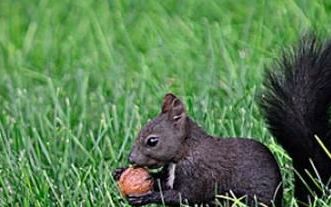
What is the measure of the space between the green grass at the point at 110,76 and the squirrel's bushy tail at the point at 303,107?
0.16 meters

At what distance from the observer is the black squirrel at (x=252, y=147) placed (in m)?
4.46

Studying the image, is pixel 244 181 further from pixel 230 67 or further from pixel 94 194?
pixel 230 67

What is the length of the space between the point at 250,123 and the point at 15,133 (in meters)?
0.99

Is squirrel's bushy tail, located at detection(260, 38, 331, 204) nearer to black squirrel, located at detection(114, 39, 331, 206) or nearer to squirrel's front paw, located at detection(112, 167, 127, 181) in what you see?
black squirrel, located at detection(114, 39, 331, 206)

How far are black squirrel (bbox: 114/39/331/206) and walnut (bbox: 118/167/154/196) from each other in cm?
3

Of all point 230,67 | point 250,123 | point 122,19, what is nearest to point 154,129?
point 250,123

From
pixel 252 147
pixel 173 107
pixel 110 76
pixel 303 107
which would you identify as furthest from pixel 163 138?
pixel 110 76

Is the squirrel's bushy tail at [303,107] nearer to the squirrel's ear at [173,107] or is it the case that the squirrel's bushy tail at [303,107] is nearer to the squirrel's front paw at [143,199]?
the squirrel's ear at [173,107]

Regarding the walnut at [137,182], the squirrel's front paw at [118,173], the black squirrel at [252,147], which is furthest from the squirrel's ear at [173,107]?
the squirrel's front paw at [118,173]

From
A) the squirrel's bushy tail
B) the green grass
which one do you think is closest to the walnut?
the green grass

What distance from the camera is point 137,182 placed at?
4.53m

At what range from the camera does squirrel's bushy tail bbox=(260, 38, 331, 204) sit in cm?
464

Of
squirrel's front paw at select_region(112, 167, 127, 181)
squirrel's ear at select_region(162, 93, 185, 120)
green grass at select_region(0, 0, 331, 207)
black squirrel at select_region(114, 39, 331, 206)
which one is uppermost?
squirrel's ear at select_region(162, 93, 185, 120)

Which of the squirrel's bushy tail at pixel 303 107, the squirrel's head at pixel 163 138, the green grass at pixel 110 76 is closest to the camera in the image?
the squirrel's head at pixel 163 138
